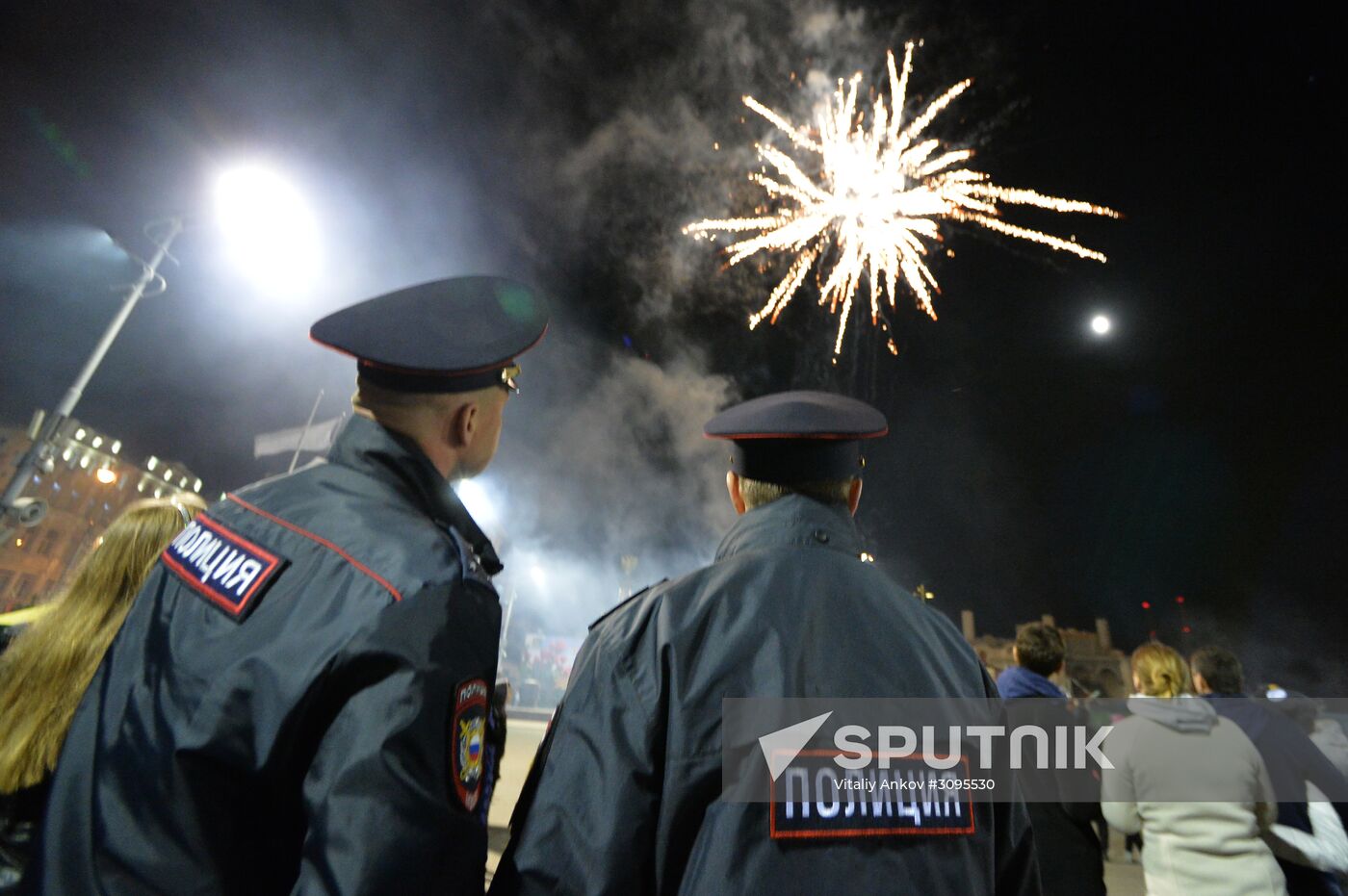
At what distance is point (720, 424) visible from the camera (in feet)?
8.19

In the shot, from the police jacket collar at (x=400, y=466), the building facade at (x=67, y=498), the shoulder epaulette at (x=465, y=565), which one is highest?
the building facade at (x=67, y=498)

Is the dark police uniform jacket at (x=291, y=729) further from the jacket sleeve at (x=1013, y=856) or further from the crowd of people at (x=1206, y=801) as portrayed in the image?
the crowd of people at (x=1206, y=801)

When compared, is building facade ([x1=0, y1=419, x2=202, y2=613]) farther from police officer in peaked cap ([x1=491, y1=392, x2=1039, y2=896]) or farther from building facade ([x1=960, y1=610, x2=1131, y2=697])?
building facade ([x1=960, y1=610, x2=1131, y2=697])

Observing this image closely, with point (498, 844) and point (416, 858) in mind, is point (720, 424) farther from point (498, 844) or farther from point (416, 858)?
point (498, 844)

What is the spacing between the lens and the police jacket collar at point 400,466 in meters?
1.93

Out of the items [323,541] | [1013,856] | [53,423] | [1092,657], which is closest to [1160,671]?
[1013,856]

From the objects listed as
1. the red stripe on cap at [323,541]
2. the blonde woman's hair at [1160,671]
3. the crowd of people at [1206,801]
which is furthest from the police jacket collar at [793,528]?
the blonde woman's hair at [1160,671]

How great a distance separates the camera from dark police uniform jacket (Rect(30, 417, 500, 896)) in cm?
132

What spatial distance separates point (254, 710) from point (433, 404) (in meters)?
1.01

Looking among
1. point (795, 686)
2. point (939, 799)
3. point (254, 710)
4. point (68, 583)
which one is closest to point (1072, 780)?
point (939, 799)

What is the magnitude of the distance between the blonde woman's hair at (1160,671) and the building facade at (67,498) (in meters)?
60.1

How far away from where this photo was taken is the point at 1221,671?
15.3ft

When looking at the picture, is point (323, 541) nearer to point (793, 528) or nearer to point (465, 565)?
point (465, 565)

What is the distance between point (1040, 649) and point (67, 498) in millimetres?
72302
